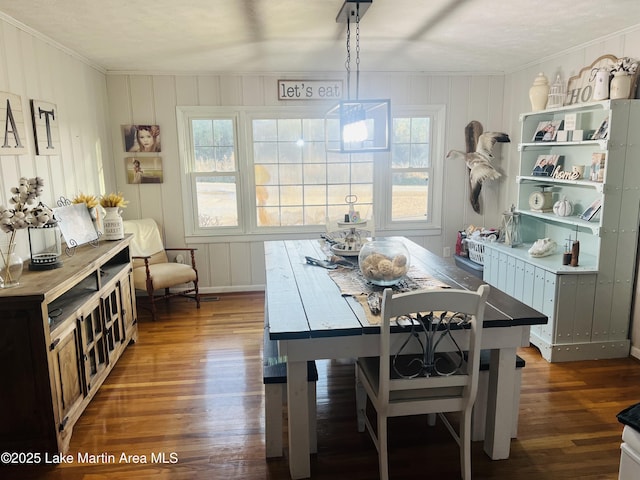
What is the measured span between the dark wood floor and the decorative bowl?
0.87m

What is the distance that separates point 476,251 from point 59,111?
4.08 meters

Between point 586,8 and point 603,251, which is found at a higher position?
point 586,8

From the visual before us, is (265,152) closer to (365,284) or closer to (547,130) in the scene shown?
(547,130)

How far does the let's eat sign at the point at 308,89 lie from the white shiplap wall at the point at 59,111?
185 centimetres

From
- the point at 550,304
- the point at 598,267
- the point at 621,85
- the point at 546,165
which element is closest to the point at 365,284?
the point at 550,304

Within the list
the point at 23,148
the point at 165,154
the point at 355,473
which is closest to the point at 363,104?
the point at 355,473

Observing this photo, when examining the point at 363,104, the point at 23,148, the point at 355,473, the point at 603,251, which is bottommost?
the point at 355,473

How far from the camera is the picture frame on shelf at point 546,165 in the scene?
4031 mm

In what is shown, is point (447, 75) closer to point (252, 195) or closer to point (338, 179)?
point (338, 179)

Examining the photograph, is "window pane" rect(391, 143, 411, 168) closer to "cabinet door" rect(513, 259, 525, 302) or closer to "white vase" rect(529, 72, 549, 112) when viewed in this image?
"white vase" rect(529, 72, 549, 112)

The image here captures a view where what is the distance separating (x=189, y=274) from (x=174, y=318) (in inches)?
17.8

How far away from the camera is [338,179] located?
211 inches

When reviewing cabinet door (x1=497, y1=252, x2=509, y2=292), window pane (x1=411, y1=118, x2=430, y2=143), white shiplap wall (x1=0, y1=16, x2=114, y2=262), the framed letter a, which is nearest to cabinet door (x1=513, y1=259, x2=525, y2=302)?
cabinet door (x1=497, y1=252, x2=509, y2=292)

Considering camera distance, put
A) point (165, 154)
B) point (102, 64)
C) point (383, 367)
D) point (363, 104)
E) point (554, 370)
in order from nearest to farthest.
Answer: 1. point (383, 367)
2. point (363, 104)
3. point (554, 370)
4. point (102, 64)
5. point (165, 154)
